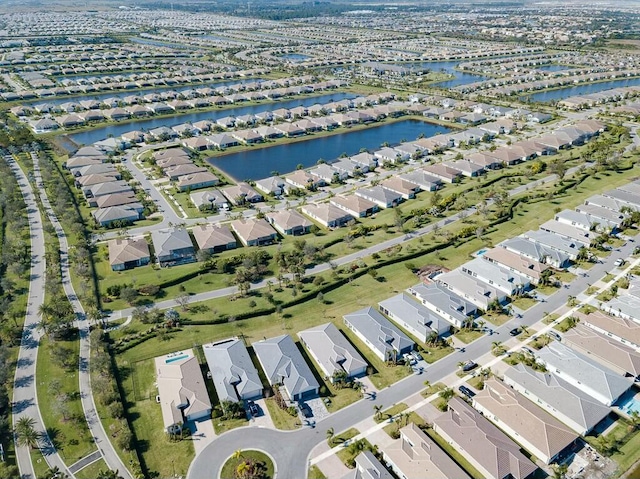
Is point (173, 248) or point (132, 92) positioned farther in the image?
point (132, 92)

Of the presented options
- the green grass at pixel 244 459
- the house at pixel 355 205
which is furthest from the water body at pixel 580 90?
the green grass at pixel 244 459

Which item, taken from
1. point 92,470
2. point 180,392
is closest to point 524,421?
point 180,392

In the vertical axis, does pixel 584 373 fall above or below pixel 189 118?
below

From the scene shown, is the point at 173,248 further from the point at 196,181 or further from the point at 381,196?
the point at 381,196

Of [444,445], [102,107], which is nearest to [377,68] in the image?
[102,107]

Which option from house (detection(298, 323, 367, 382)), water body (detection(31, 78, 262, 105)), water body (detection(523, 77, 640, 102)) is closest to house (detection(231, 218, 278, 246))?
house (detection(298, 323, 367, 382))

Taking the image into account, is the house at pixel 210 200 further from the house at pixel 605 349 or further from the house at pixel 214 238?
the house at pixel 605 349

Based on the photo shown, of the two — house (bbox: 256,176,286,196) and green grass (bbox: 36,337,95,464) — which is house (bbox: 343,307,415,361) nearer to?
green grass (bbox: 36,337,95,464)
